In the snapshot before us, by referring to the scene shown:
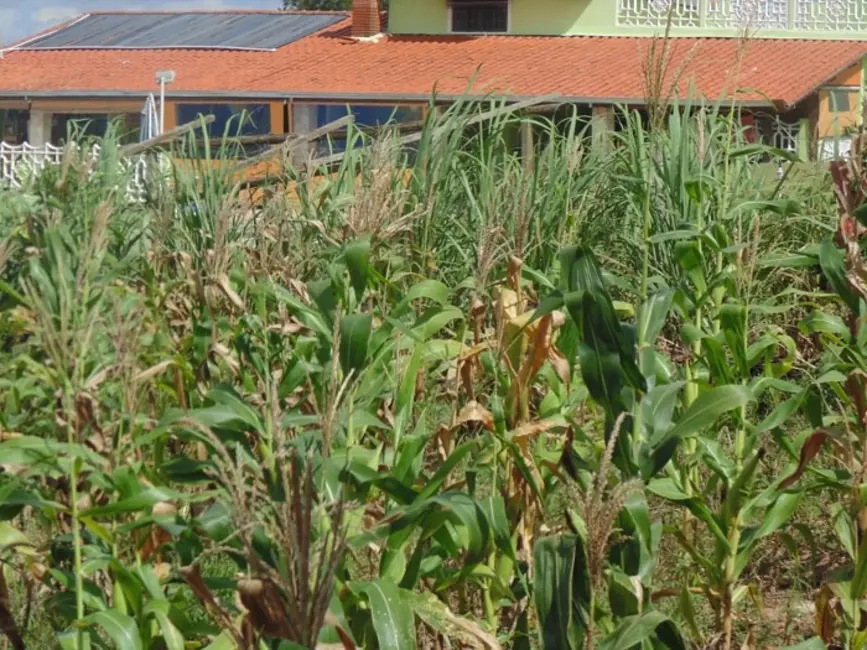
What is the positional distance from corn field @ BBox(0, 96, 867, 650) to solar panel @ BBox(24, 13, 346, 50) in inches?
1312

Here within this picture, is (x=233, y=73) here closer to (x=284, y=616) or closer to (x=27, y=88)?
(x=27, y=88)

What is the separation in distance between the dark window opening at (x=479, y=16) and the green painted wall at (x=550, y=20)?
229 mm

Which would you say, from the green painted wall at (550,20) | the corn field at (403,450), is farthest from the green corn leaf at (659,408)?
the green painted wall at (550,20)

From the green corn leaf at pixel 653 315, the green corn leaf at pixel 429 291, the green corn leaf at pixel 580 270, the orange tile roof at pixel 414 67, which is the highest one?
the green corn leaf at pixel 580 270

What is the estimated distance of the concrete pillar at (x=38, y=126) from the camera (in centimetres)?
3703

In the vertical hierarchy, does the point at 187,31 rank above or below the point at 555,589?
below

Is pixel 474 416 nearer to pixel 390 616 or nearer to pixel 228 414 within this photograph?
pixel 228 414

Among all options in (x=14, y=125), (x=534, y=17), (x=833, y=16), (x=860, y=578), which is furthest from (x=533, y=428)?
(x=14, y=125)

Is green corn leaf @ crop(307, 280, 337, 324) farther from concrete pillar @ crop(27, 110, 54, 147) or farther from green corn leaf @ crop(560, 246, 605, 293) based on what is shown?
concrete pillar @ crop(27, 110, 54, 147)

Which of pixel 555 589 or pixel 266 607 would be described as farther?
pixel 555 589

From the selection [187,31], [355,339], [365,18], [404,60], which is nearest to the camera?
[355,339]

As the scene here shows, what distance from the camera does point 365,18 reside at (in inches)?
1464

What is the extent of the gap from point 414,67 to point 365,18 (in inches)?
155

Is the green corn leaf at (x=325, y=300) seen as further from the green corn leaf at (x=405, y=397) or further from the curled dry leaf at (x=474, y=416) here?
the curled dry leaf at (x=474, y=416)
